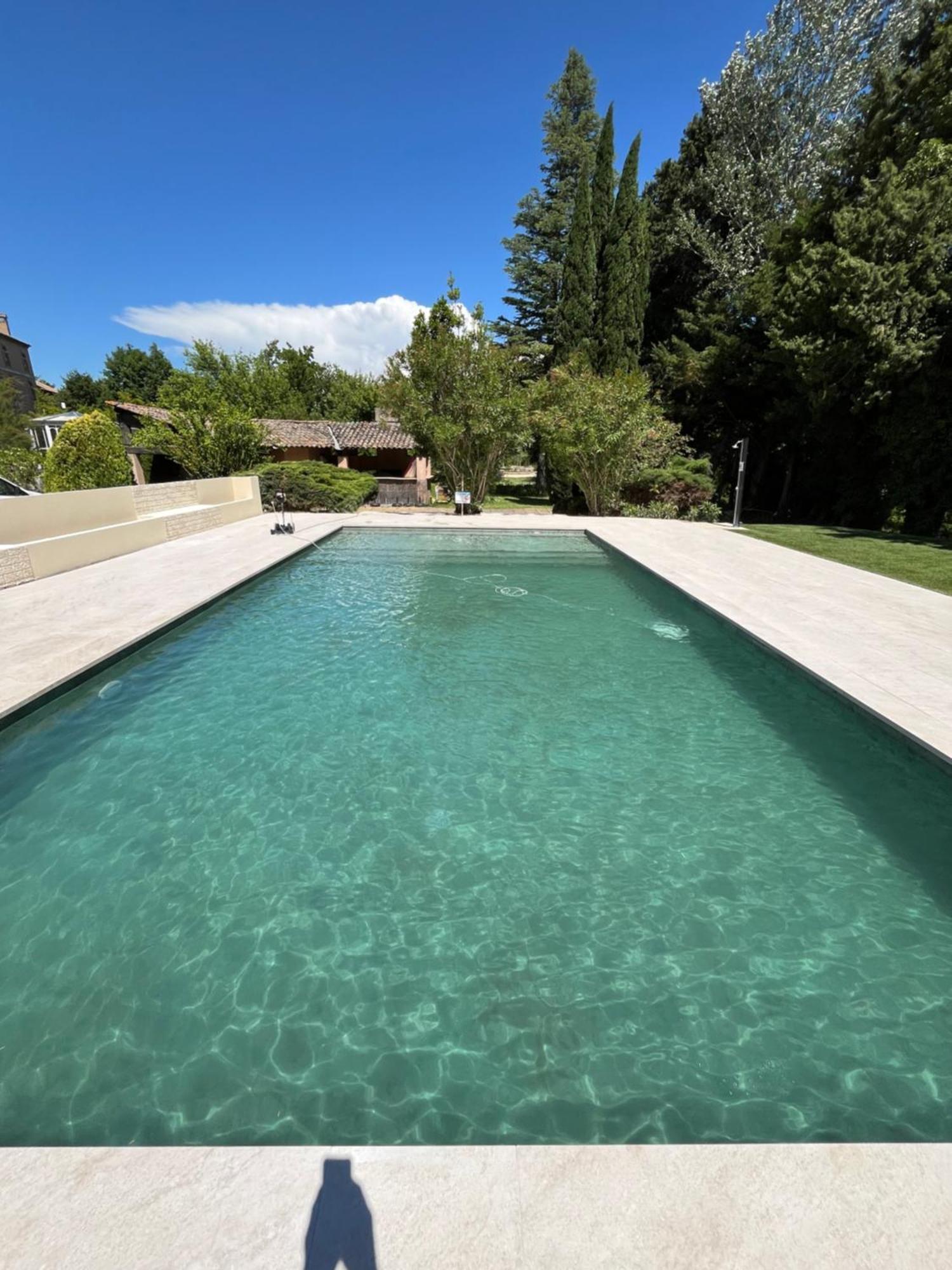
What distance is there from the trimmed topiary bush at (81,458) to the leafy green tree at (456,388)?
8.54m

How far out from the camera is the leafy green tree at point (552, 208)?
1192 inches

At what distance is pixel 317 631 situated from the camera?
26.2ft

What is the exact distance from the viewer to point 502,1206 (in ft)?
5.50

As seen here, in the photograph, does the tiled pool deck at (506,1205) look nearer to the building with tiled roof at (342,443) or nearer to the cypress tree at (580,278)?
the cypress tree at (580,278)

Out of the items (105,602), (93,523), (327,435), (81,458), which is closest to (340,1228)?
(105,602)

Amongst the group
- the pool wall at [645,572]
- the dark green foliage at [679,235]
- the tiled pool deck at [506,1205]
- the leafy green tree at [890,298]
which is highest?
the dark green foliage at [679,235]

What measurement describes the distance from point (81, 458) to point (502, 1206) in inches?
771

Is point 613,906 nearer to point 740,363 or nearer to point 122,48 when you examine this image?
point 122,48

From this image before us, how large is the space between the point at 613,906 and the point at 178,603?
7.04 metres

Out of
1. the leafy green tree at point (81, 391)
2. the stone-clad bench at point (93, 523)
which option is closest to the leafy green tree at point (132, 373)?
the leafy green tree at point (81, 391)

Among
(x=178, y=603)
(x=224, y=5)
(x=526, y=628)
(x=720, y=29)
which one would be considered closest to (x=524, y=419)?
(x=224, y=5)

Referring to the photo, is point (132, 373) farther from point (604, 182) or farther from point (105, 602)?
point (105, 602)

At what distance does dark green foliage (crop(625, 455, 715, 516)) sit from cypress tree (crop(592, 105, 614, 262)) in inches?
427

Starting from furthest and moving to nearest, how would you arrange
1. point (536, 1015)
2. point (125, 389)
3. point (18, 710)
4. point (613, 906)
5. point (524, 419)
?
point (125, 389) → point (524, 419) → point (18, 710) → point (613, 906) → point (536, 1015)
